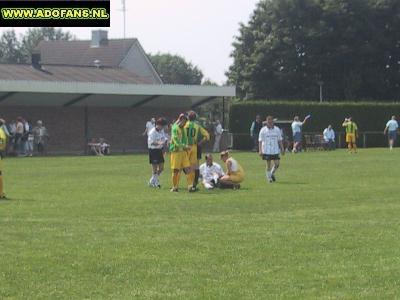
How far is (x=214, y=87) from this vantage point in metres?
53.4

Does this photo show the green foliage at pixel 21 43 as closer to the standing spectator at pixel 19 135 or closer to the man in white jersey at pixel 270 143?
the standing spectator at pixel 19 135

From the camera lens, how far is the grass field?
9.09m

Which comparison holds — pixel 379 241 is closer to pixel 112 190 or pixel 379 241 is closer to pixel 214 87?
pixel 112 190

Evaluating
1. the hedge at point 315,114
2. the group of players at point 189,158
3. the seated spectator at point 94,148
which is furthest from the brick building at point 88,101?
the group of players at point 189,158

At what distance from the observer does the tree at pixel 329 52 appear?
227ft

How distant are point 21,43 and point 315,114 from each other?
89266mm

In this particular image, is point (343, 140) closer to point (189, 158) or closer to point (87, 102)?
point (87, 102)

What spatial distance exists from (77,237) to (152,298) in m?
4.15

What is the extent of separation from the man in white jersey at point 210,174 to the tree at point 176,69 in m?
97.9

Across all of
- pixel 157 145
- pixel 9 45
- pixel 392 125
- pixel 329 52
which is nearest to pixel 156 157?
pixel 157 145

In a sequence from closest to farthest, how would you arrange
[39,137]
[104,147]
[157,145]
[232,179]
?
[232,179]
[157,145]
[39,137]
[104,147]

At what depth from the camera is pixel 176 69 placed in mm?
125375

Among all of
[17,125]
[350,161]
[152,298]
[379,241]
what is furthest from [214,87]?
[152,298]

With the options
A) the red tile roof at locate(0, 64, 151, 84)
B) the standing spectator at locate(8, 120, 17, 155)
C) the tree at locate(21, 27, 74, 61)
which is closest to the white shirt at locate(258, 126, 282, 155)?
the standing spectator at locate(8, 120, 17, 155)
